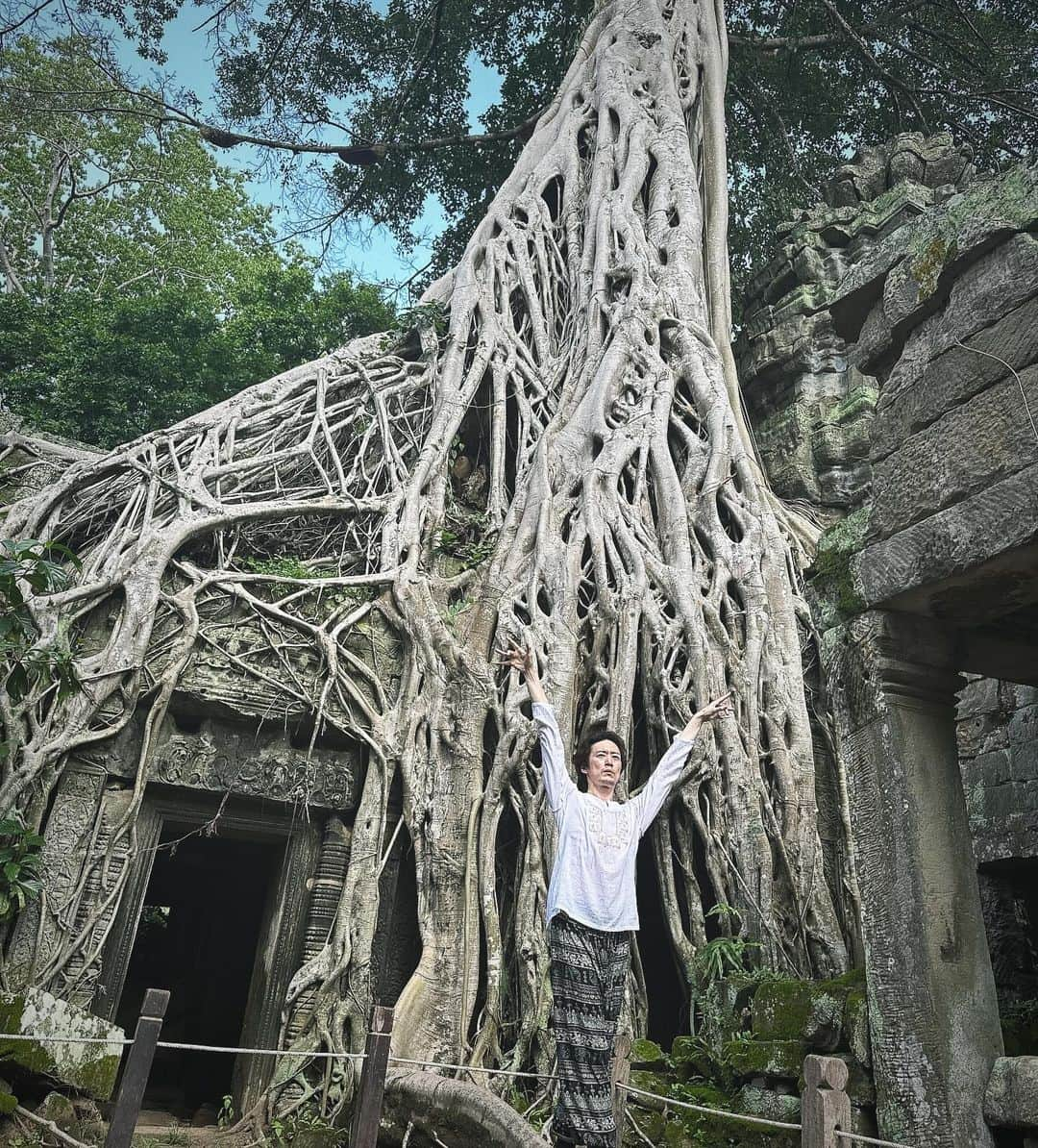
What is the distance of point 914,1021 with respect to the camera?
7.16 feet

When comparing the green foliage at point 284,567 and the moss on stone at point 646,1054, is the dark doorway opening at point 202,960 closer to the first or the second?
the green foliage at point 284,567

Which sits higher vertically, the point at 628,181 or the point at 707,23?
the point at 707,23

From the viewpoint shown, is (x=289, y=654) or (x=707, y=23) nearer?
(x=289, y=654)

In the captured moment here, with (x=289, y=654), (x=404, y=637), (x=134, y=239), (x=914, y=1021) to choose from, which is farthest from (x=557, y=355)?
(x=134, y=239)

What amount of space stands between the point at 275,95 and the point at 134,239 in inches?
223

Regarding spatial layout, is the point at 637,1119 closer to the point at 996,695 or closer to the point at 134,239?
the point at 996,695

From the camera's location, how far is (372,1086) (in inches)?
111

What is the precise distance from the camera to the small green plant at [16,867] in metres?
3.89

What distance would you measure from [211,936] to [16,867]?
13.0ft

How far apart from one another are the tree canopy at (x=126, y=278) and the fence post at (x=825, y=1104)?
8.05 metres

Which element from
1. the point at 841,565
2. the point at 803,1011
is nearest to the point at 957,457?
the point at 841,565

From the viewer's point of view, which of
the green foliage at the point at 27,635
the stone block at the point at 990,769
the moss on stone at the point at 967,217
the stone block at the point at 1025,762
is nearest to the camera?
the moss on stone at the point at 967,217

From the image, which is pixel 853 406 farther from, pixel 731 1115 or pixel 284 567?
pixel 731 1115

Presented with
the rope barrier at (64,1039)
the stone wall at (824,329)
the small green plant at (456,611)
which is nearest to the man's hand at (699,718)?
the rope barrier at (64,1039)
